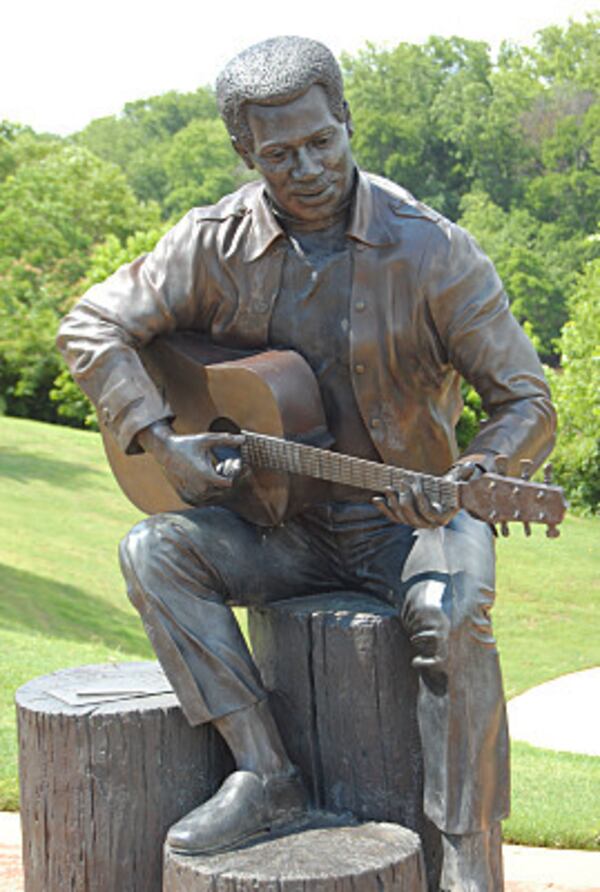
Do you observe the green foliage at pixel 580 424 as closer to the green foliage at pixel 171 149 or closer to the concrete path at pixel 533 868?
the concrete path at pixel 533 868

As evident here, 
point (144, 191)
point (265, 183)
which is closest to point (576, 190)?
point (144, 191)

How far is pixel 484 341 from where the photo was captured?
3.73 meters

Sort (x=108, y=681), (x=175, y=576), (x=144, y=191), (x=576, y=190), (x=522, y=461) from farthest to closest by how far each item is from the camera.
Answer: (x=144, y=191) < (x=576, y=190) < (x=108, y=681) < (x=175, y=576) < (x=522, y=461)

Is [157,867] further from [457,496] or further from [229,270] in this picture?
[229,270]

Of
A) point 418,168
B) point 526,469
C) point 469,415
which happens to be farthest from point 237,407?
point 418,168

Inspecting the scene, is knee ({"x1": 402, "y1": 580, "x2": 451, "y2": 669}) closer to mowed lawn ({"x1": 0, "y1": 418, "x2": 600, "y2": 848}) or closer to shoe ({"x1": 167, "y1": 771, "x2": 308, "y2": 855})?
shoe ({"x1": 167, "y1": 771, "x2": 308, "y2": 855})

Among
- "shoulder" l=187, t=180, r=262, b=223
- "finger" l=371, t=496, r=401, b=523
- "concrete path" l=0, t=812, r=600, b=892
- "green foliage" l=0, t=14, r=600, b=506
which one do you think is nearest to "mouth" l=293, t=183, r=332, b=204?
"shoulder" l=187, t=180, r=262, b=223

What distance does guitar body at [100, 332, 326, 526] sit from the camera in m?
3.74

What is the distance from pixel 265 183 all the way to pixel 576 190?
1829 inches

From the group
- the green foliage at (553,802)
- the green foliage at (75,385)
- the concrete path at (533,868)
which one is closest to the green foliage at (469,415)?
the green foliage at (75,385)

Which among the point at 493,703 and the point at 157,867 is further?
the point at 157,867

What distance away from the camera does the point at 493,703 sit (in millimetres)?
3494

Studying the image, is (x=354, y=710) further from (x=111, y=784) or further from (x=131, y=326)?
(x=131, y=326)

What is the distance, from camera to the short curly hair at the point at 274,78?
3605 millimetres
